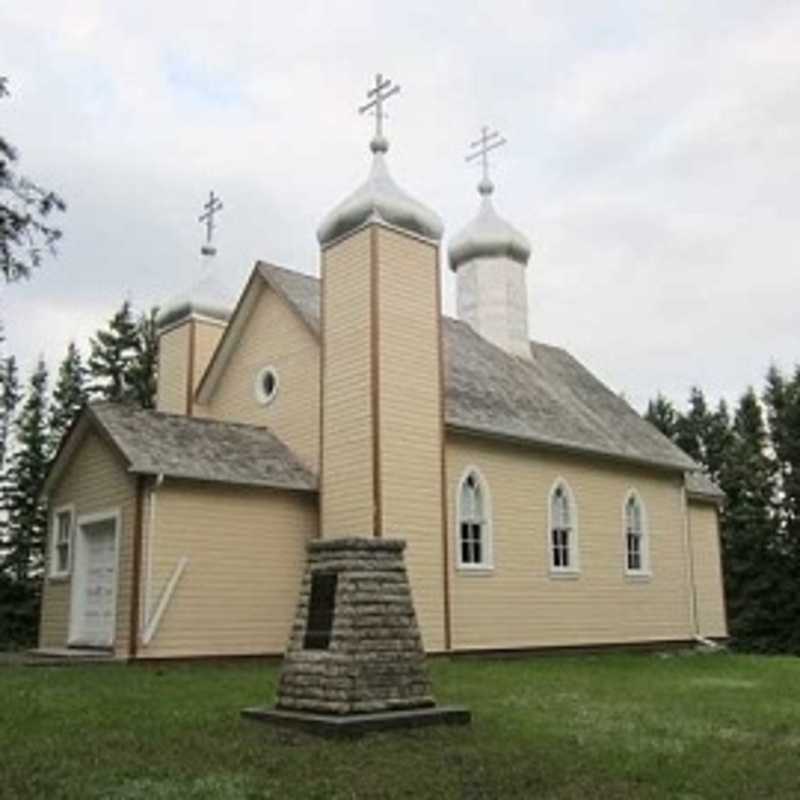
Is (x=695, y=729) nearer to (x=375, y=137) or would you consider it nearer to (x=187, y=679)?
(x=187, y=679)

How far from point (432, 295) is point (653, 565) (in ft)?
29.6

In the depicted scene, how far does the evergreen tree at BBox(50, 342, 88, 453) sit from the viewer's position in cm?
4006

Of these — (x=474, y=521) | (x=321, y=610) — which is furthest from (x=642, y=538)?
(x=321, y=610)

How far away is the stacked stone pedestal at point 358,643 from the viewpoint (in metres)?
9.38

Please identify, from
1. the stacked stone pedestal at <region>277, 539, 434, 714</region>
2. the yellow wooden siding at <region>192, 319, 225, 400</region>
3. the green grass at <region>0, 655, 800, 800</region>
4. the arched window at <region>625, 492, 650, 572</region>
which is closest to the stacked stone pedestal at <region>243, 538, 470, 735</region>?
the stacked stone pedestal at <region>277, 539, 434, 714</region>

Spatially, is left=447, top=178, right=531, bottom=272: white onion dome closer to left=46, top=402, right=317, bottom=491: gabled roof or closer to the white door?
left=46, top=402, right=317, bottom=491: gabled roof

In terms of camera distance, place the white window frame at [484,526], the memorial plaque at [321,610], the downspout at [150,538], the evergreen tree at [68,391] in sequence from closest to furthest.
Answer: the memorial plaque at [321,610] < the downspout at [150,538] < the white window frame at [484,526] < the evergreen tree at [68,391]

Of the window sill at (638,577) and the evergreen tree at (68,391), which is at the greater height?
the evergreen tree at (68,391)

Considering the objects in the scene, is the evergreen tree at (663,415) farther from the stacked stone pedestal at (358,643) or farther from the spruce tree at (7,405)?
the stacked stone pedestal at (358,643)

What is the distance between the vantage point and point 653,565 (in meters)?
24.0

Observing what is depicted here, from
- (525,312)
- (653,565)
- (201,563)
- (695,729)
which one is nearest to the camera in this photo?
(695,729)

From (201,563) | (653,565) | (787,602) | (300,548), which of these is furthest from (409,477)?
(787,602)

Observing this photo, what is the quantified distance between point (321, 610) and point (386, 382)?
328 inches

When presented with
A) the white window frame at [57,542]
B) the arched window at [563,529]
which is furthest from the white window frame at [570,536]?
the white window frame at [57,542]
